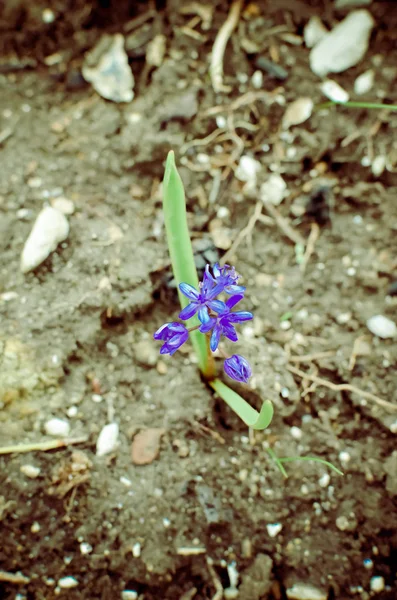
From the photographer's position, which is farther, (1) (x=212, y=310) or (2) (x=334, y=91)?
(2) (x=334, y=91)

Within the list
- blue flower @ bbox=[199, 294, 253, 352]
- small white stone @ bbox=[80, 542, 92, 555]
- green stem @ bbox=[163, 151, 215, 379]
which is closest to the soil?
small white stone @ bbox=[80, 542, 92, 555]

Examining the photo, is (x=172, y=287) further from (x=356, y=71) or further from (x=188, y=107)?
(x=356, y=71)

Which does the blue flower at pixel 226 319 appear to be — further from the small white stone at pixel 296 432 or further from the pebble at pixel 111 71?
the pebble at pixel 111 71

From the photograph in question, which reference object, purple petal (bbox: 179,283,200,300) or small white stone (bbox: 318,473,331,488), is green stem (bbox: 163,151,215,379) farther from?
small white stone (bbox: 318,473,331,488)

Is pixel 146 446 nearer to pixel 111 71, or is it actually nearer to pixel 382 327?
pixel 382 327

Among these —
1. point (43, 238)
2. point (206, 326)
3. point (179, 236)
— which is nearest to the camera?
point (206, 326)

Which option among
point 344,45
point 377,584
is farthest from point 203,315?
point 344,45

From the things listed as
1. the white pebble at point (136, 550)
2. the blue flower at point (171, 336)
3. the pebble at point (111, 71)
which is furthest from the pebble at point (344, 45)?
the white pebble at point (136, 550)
